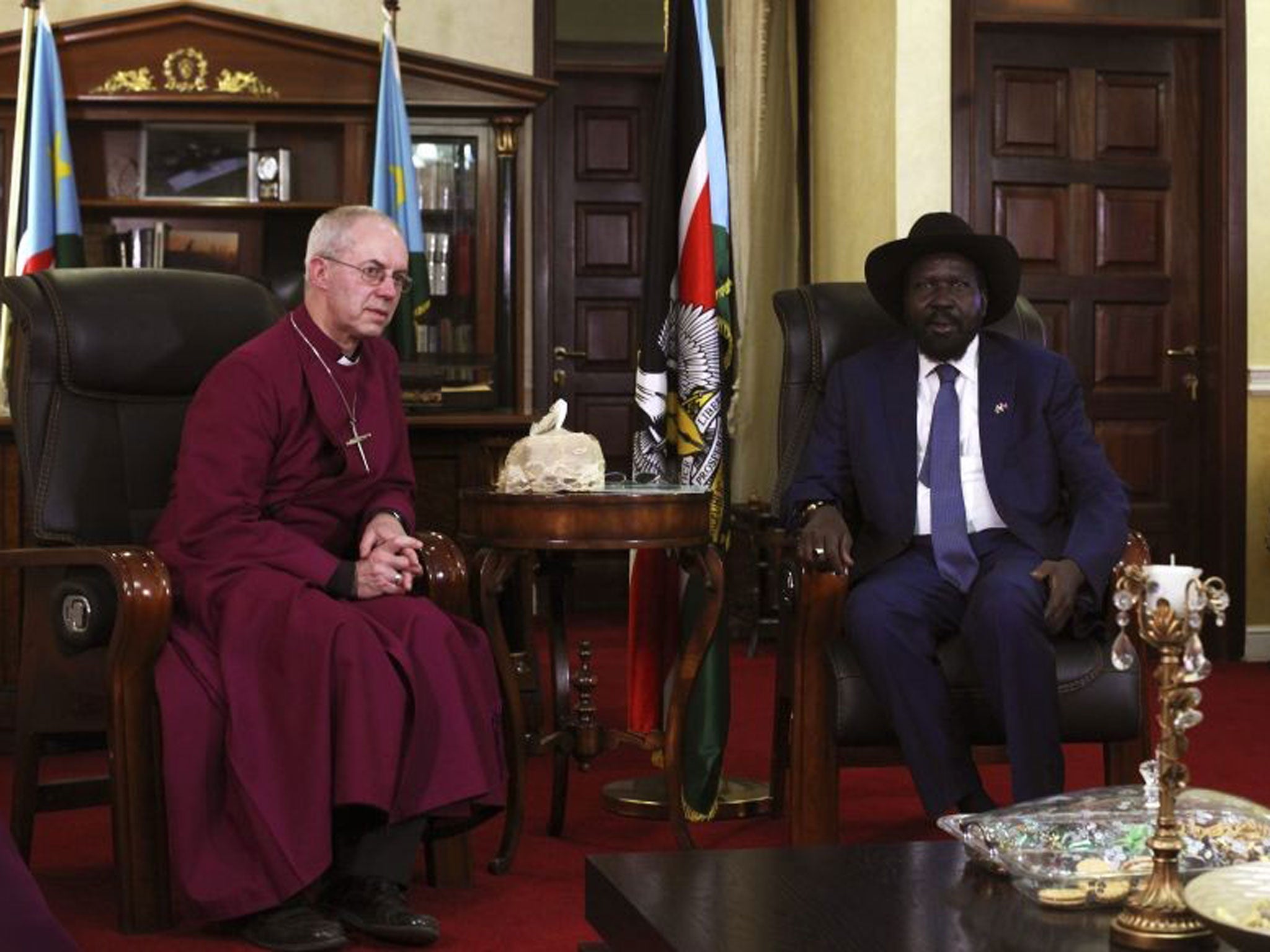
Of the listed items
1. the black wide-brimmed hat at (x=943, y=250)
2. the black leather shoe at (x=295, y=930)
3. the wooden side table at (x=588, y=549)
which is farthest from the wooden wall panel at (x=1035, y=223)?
the black leather shoe at (x=295, y=930)

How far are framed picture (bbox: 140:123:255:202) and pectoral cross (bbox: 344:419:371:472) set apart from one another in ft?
13.8

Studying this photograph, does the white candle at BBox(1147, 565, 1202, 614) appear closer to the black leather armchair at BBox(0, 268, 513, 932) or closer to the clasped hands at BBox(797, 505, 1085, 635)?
the clasped hands at BBox(797, 505, 1085, 635)

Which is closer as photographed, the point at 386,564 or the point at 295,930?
the point at 295,930

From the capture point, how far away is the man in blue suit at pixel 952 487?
3408 mm

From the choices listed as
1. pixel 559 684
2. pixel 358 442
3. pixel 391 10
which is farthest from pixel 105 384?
pixel 391 10

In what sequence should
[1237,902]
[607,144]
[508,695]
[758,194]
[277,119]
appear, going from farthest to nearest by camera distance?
[607,144] → [758,194] → [277,119] → [508,695] → [1237,902]

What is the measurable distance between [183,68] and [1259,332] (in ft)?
13.9

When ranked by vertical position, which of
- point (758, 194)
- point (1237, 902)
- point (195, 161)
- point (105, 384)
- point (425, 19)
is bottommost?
point (1237, 902)

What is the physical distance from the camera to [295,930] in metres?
3.02

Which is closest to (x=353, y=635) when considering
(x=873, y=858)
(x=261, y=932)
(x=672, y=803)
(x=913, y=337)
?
(x=261, y=932)

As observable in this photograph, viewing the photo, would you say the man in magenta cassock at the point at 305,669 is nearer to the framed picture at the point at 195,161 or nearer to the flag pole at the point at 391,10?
the flag pole at the point at 391,10

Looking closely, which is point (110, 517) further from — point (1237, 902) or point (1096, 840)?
point (1237, 902)

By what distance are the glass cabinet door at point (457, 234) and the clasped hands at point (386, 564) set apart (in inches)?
165

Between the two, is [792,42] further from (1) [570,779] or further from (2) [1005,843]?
(2) [1005,843]
